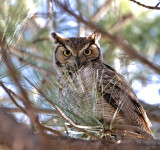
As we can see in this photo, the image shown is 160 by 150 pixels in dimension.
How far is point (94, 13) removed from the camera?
407cm

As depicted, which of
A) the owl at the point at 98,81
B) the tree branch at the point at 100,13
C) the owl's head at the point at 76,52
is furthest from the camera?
the tree branch at the point at 100,13

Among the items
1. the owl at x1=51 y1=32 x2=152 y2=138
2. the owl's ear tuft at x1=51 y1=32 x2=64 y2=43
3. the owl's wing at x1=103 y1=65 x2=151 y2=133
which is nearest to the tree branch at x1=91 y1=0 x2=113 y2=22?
the owl's ear tuft at x1=51 y1=32 x2=64 y2=43

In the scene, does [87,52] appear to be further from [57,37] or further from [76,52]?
[57,37]

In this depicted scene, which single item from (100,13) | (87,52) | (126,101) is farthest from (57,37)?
(126,101)

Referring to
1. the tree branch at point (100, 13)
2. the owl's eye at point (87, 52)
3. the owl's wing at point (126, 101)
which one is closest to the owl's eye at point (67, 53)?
the owl's eye at point (87, 52)

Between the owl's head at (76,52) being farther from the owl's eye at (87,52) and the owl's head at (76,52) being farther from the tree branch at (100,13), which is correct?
the tree branch at (100,13)

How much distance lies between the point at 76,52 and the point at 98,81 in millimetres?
718

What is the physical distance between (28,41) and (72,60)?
96cm

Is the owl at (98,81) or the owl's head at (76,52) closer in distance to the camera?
the owl at (98,81)

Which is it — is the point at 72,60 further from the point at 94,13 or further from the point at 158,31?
the point at 158,31

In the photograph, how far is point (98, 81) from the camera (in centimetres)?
229

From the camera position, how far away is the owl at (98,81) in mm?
2061

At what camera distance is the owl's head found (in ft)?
9.64

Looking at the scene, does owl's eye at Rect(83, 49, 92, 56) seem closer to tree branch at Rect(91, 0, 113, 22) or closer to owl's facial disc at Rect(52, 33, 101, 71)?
owl's facial disc at Rect(52, 33, 101, 71)
